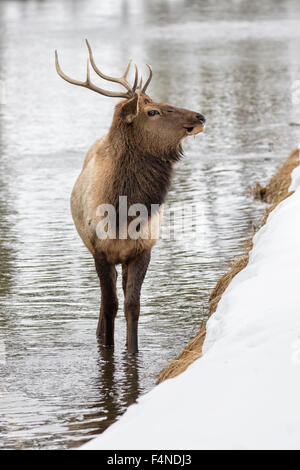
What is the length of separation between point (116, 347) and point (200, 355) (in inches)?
68.6

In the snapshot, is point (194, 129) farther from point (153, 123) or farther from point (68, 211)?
point (68, 211)

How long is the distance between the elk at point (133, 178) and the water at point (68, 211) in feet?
1.38

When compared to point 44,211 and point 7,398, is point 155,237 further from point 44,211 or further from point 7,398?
point 44,211

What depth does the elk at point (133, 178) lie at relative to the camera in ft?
25.4

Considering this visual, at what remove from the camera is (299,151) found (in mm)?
13844

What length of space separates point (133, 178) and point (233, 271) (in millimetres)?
1391

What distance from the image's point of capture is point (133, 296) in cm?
790

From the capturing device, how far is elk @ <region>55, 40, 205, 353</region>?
775cm

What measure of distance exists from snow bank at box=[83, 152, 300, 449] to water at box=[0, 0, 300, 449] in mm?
854

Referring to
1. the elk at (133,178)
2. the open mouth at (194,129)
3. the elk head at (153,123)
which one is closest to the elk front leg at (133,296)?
the elk at (133,178)

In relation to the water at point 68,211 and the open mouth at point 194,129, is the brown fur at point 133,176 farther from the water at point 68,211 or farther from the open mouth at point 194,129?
the water at point 68,211

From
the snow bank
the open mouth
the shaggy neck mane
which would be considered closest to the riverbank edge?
the snow bank

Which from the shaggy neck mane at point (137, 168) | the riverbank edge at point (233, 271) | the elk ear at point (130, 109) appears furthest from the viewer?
the shaggy neck mane at point (137, 168)

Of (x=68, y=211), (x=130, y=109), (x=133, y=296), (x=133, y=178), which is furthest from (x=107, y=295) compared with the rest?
(x=68, y=211)
